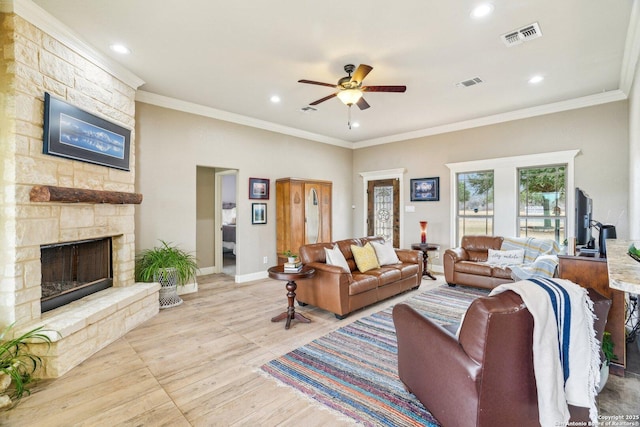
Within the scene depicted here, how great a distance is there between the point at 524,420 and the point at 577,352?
1.40 feet

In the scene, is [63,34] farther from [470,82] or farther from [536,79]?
[536,79]

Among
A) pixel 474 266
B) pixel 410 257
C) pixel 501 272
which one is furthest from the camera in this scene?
pixel 410 257

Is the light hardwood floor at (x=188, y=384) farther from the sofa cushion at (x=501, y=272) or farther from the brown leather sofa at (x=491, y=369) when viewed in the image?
the sofa cushion at (x=501, y=272)

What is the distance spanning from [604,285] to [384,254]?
2.54 metres

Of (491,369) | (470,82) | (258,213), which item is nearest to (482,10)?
(470,82)

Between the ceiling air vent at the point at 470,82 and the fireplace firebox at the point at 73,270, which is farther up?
the ceiling air vent at the point at 470,82

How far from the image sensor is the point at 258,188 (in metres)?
5.61

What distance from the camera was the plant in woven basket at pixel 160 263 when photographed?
3975mm

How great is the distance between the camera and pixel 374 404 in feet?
6.62

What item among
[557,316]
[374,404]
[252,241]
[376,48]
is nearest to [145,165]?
[252,241]

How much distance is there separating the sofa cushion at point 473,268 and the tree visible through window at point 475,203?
1156 millimetres

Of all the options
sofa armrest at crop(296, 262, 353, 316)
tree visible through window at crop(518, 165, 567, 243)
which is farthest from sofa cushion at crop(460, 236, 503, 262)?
sofa armrest at crop(296, 262, 353, 316)

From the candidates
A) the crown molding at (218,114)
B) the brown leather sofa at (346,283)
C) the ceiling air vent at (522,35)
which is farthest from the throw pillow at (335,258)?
the crown molding at (218,114)

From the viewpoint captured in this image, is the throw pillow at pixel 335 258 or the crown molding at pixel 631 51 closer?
the crown molding at pixel 631 51
